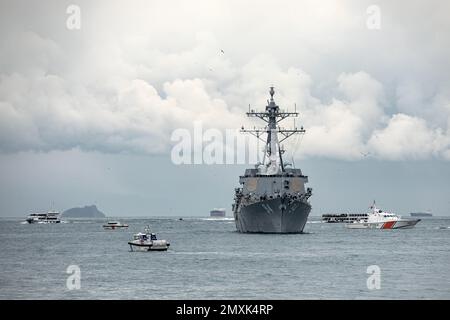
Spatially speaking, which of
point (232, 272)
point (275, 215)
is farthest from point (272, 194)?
point (232, 272)

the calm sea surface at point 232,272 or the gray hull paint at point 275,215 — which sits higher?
the gray hull paint at point 275,215

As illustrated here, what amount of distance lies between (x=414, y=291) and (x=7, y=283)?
30.0 m

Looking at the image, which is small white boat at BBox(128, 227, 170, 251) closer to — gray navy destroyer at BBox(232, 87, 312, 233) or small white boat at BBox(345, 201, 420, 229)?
gray navy destroyer at BBox(232, 87, 312, 233)

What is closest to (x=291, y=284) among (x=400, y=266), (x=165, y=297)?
(x=165, y=297)

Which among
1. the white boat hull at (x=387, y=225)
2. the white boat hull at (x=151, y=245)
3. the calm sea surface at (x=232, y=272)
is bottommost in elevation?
the calm sea surface at (x=232, y=272)

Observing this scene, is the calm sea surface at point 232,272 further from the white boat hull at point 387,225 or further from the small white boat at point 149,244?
the white boat hull at point 387,225

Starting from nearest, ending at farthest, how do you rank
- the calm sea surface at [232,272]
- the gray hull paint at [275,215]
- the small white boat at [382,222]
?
the calm sea surface at [232,272], the gray hull paint at [275,215], the small white boat at [382,222]

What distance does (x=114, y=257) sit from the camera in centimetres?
8844

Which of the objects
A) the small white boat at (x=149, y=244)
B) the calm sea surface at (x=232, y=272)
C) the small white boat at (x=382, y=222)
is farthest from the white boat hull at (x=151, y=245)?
the small white boat at (x=382, y=222)

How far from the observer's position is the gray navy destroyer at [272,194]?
394 feet

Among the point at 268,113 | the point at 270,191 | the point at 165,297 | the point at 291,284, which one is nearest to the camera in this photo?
the point at 165,297

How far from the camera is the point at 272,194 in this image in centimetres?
12156
